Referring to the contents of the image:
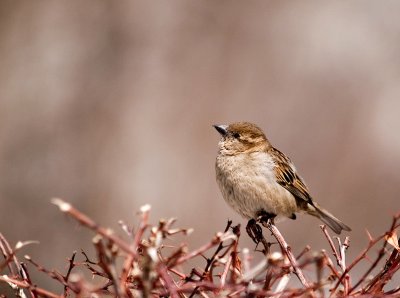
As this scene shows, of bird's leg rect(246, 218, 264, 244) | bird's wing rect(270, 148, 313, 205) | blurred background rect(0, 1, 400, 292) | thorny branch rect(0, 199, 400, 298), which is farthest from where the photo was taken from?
blurred background rect(0, 1, 400, 292)

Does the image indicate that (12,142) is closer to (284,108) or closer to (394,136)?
(284,108)

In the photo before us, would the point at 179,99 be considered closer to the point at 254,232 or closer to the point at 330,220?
the point at 330,220

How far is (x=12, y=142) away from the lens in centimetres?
781

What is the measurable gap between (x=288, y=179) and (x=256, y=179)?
36 centimetres

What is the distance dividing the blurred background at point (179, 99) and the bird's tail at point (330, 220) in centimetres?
324

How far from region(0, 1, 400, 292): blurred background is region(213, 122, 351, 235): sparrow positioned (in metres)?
3.35

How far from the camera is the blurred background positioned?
7.52 m

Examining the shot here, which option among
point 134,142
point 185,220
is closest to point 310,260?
point 185,220

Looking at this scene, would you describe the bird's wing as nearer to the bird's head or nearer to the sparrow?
the sparrow

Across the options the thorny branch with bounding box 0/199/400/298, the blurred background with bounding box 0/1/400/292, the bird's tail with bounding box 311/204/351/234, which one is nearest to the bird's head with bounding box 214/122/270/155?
the bird's tail with bounding box 311/204/351/234

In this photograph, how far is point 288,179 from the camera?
402 cm

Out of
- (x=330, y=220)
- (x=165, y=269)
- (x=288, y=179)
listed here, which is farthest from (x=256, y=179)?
(x=165, y=269)

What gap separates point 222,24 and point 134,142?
1.66m

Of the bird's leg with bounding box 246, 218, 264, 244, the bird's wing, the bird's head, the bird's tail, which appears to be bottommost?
the bird's tail
